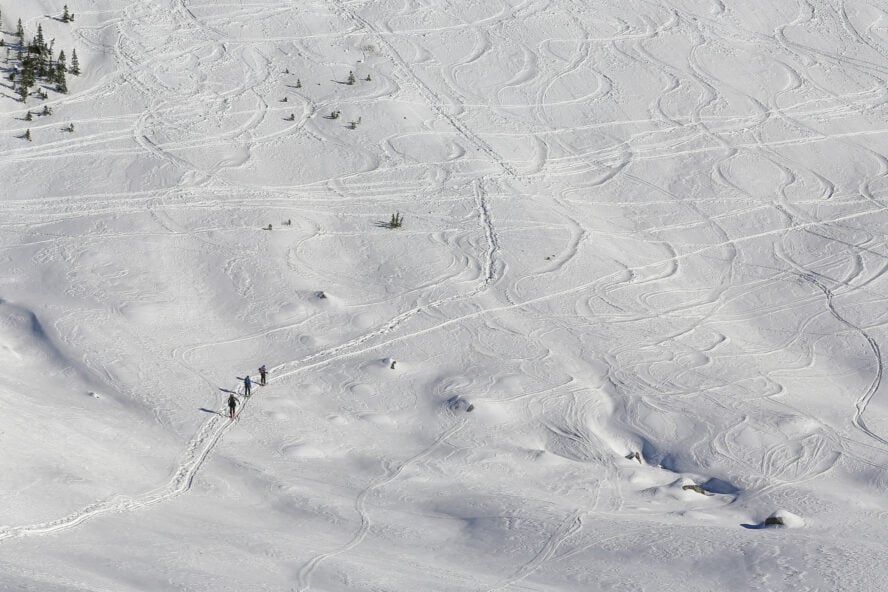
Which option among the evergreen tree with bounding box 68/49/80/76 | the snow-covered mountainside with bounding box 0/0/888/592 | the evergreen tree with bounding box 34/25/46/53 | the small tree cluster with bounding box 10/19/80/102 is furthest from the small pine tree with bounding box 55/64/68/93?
the evergreen tree with bounding box 34/25/46/53

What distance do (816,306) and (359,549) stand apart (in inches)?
700

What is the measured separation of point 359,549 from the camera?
21703mm

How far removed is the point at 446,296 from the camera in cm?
3275

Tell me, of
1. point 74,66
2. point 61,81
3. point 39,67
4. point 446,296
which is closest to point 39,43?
point 39,67

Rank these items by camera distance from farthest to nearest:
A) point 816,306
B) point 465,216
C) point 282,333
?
1. point 465,216
2. point 816,306
3. point 282,333

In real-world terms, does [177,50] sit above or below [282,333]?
above

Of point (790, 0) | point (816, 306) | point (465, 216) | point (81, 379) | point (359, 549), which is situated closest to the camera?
point (359, 549)

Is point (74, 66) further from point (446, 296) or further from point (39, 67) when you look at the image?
point (446, 296)

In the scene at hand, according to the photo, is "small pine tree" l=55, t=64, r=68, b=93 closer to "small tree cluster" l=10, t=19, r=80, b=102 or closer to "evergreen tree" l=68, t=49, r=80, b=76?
"small tree cluster" l=10, t=19, r=80, b=102

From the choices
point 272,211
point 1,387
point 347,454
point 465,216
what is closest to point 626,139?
point 465,216

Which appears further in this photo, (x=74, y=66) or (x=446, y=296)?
(x=74, y=66)

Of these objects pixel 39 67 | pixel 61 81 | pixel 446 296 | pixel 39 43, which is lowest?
pixel 446 296

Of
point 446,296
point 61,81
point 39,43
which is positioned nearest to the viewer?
point 446,296

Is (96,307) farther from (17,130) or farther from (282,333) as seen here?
(17,130)
